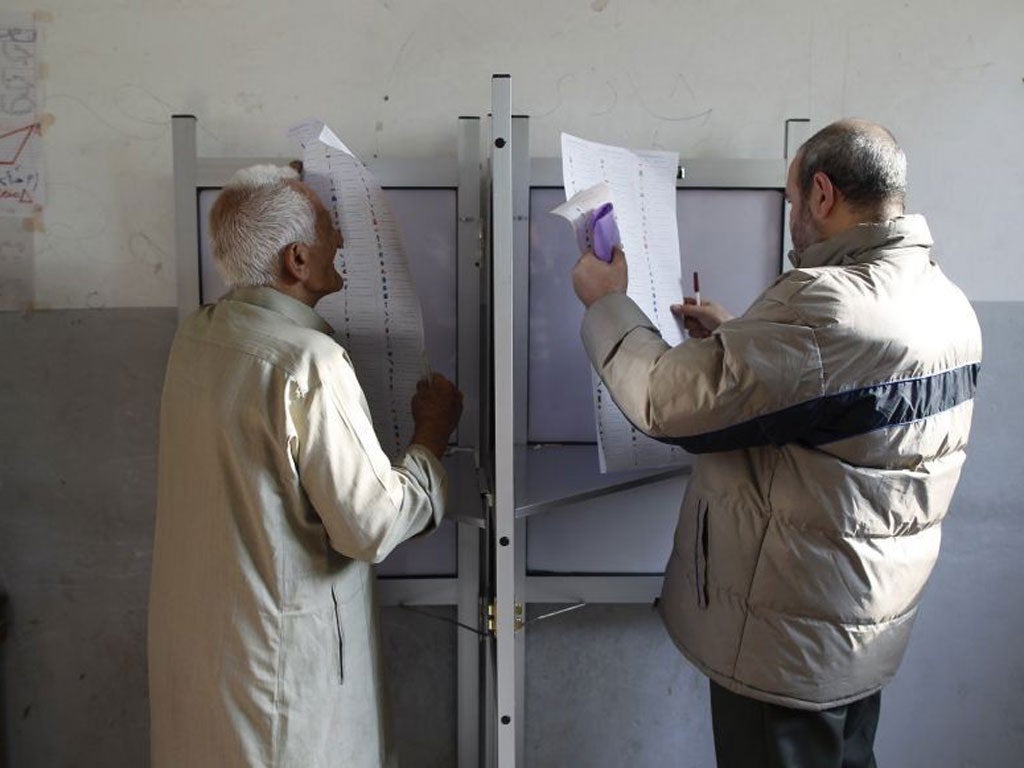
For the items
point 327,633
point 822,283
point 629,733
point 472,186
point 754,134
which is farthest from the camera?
point 629,733

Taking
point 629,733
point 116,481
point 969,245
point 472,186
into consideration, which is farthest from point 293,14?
point 629,733

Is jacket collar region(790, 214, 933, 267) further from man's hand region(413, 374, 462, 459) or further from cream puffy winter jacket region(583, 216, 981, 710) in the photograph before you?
man's hand region(413, 374, 462, 459)

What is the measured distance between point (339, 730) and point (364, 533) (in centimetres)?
36

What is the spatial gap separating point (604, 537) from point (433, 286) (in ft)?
2.18

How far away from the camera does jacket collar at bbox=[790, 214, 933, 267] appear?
121 cm

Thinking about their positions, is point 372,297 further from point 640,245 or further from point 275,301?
point 640,245

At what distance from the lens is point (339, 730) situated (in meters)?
1.27

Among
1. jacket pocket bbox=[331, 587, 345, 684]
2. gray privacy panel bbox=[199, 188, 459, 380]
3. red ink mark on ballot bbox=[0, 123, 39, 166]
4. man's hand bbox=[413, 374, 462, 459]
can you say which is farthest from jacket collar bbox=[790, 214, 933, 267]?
red ink mark on ballot bbox=[0, 123, 39, 166]

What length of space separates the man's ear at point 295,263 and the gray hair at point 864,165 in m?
→ 0.81

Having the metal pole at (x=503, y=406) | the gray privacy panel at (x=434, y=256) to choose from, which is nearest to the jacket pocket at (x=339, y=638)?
the metal pole at (x=503, y=406)

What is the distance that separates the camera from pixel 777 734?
4.19 feet

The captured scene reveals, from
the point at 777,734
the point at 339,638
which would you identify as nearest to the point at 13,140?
the point at 339,638

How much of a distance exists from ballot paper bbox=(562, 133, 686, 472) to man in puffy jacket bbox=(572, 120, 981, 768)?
0.11 meters

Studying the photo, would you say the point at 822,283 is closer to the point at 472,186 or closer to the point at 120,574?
the point at 472,186
